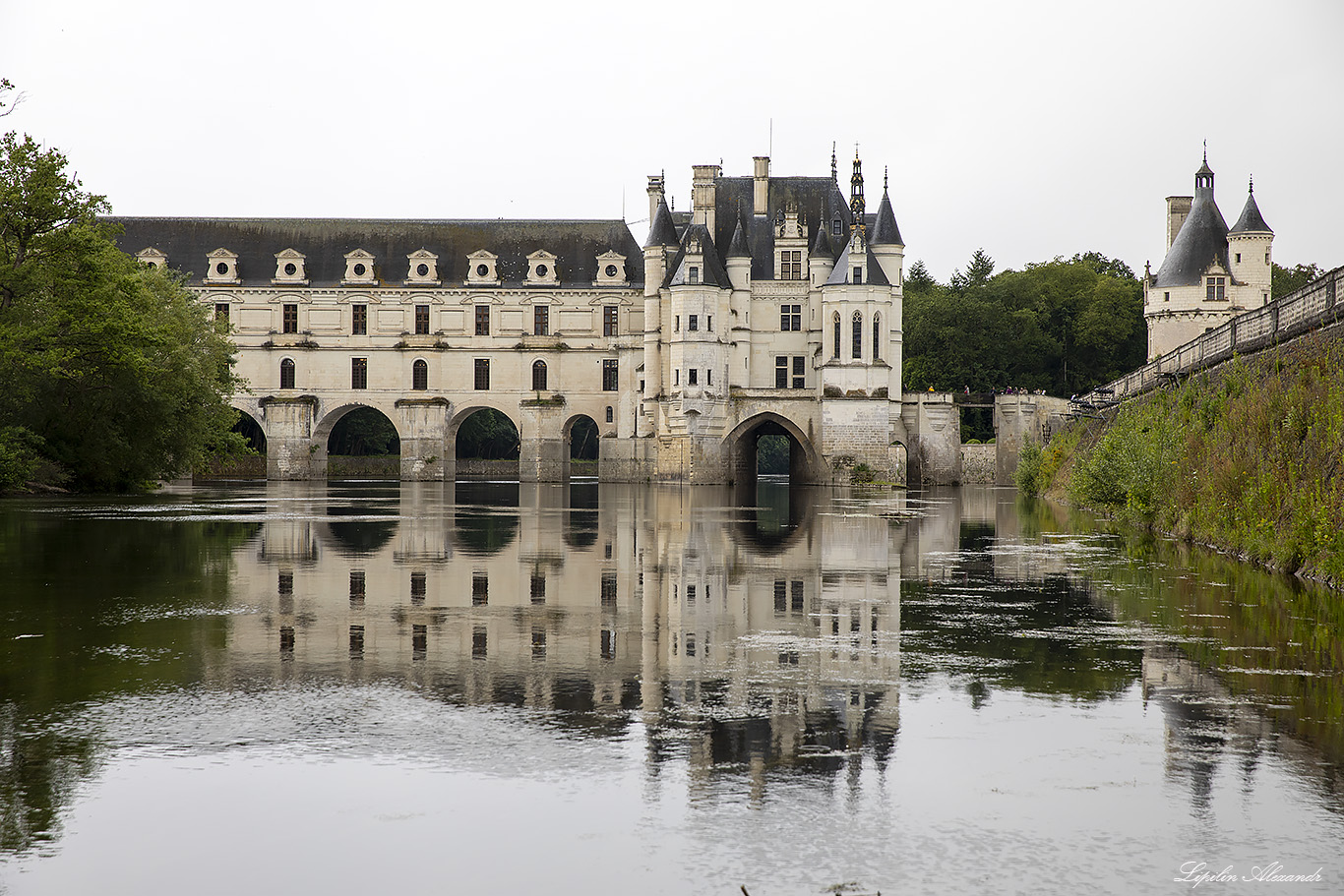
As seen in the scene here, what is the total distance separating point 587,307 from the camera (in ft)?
230

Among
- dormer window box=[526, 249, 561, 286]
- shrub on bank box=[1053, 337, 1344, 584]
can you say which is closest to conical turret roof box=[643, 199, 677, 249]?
dormer window box=[526, 249, 561, 286]

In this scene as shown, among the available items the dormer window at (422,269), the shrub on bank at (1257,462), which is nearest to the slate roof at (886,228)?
the dormer window at (422,269)

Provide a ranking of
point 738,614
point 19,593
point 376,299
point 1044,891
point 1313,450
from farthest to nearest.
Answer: point 376,299 → point 1313,450 → point 19,593 → point 738,614 → point 1044,891

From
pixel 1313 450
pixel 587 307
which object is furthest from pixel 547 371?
pixel 1313 450

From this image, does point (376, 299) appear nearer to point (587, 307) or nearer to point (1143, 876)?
point (587, 307)

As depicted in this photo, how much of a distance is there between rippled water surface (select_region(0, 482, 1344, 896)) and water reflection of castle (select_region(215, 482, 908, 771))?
0.06 metres

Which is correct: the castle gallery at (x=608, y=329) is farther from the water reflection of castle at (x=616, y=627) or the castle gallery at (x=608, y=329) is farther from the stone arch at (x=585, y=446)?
the water reflection of castle at (x=616, y=627)

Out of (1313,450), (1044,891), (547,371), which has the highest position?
(547,371)

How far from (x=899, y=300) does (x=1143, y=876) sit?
59846mm

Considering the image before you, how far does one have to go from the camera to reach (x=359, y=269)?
230ft

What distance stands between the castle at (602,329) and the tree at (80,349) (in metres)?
27.6

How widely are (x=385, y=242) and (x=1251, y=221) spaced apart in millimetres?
44252

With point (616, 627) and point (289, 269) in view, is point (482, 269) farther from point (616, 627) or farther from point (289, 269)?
point (616, 627)

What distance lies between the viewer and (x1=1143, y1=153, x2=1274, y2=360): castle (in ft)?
175
